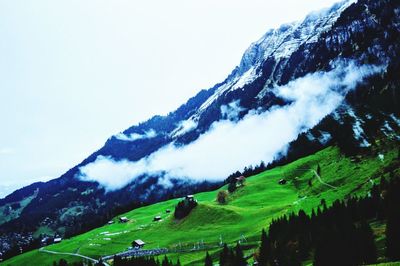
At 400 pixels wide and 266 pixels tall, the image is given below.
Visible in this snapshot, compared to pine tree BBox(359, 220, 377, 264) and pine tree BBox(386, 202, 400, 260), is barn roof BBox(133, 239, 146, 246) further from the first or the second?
pine tree BBox(386, 202, 400, 260)

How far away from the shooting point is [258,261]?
107 metres

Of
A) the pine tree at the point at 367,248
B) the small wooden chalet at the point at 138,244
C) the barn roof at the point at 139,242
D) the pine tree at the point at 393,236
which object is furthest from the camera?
the barn roof at the point at 139,242

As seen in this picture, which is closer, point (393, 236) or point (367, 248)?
point (393, 236)

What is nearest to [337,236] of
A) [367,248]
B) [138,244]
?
[367,248]

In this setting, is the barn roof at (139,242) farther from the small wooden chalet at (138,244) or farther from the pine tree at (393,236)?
the pine tree at (393,236)

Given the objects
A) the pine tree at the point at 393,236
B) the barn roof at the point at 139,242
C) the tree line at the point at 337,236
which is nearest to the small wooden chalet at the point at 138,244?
the barn roof at the point at 139,242

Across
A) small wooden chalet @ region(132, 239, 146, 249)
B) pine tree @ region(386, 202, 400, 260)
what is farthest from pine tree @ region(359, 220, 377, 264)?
small wooden chalet @ region(132, 239, 146, 249)

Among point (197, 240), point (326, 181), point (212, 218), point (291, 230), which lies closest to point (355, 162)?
point (326, 181)

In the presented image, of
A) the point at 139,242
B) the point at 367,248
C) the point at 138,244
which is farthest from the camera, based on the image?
the point at 139,242

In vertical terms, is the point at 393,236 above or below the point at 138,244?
above

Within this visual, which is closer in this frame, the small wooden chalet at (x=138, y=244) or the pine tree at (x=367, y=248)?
the pine tree at (x=367, y=248)

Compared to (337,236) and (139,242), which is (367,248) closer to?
(337,236)

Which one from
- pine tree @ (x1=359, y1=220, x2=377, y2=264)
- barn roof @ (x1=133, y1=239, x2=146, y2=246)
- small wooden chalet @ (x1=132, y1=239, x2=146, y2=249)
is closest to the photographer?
pine tree @ (x1=359, y1=220, x2=377, y2=264)

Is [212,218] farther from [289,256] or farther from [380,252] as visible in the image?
[380,252]
